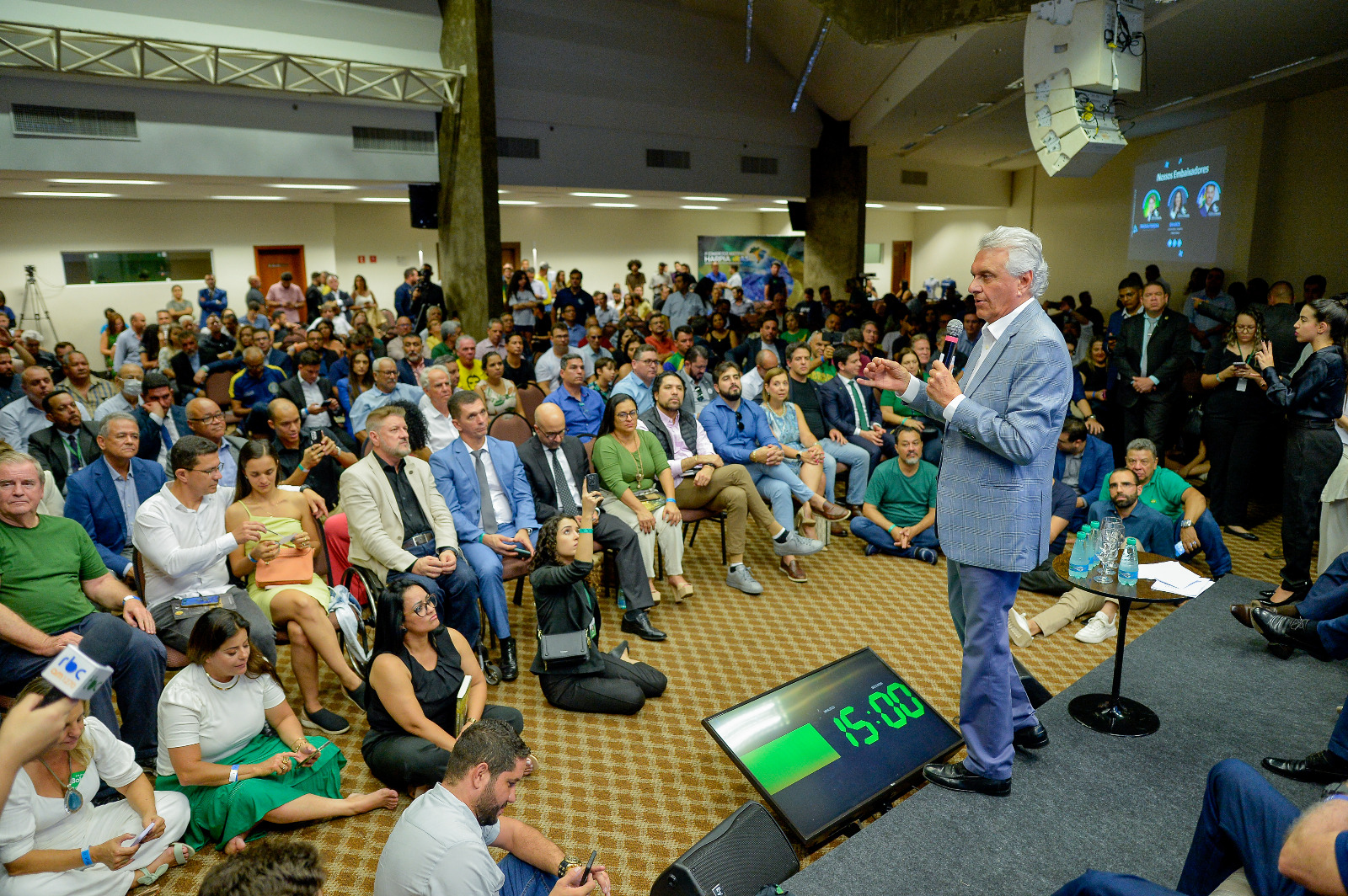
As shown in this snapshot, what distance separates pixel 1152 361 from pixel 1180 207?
19.4 ft

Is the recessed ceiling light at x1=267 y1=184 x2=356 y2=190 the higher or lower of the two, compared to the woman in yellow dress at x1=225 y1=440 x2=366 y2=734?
higher

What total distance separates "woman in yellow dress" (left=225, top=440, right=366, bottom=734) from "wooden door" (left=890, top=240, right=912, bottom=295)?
19102 mm

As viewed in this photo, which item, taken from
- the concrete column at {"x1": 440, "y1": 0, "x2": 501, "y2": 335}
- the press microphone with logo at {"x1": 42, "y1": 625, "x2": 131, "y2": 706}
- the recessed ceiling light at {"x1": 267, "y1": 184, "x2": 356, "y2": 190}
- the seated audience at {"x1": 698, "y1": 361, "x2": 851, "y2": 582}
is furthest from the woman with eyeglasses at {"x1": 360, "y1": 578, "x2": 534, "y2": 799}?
the recessed ceiling light at {"x1": 267, "y1": 184, "x2": 356, "y2": 190}

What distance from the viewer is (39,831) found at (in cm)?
233

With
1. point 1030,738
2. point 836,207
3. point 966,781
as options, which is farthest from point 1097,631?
point 836,207

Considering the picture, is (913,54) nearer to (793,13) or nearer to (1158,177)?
(793,13)

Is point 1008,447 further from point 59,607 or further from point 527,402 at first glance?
point 527,402

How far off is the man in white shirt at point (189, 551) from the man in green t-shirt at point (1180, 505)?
14.5ft

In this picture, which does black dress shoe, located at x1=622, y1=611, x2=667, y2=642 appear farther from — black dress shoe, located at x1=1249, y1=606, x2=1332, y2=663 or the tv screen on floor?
the tv screen on floor

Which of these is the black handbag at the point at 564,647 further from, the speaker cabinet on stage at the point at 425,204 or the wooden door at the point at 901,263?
the wooden door at the point at 901,263

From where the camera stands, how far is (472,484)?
4.28m

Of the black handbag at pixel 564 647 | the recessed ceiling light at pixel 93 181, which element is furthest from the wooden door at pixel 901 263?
the black handbag at pixel 564 647

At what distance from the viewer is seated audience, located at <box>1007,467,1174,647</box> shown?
437 cm

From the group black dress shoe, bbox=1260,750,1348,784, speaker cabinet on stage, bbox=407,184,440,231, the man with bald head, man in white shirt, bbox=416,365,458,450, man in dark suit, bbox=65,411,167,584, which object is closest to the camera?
black dress shoe, bbox=1260,750,1348,784
